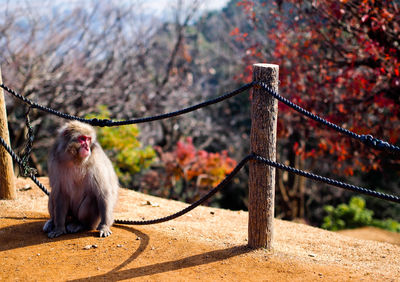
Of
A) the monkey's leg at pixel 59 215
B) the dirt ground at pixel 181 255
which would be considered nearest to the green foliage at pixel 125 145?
the dirt ground at pixel 181 255

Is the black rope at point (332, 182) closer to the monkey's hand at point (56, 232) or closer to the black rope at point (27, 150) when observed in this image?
the monkey's hand at point (56, 232)

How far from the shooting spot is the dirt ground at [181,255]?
324 centimetres

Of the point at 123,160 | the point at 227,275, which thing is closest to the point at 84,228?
the point at 227,275

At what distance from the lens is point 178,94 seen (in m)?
14.9

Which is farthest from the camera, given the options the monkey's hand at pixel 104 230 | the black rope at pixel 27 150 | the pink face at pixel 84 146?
the black rope at pixel 27 150

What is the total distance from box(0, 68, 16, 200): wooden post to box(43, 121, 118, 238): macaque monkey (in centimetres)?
130

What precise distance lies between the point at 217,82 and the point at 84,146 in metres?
16.4

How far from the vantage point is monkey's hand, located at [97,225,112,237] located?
12.8ft

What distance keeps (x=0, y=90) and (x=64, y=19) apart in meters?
7.23

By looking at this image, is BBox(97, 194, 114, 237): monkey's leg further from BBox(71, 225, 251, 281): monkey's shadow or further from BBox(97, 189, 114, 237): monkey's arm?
BBox(71, 225, 251, 281): monkey's shadow

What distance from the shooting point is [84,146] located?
3.73 m

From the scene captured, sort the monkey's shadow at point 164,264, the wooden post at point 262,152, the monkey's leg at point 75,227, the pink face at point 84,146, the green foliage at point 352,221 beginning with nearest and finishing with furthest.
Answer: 1. the monkey's shadow at point 164,264
2. the wooden post at point 262,152
3. the pink face at point 84,146
4. the monkey's leg at point 75,227
5. the green foliage at point 352,221

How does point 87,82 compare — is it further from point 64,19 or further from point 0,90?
point 0,90

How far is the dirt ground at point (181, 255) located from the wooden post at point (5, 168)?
1.40 ft
